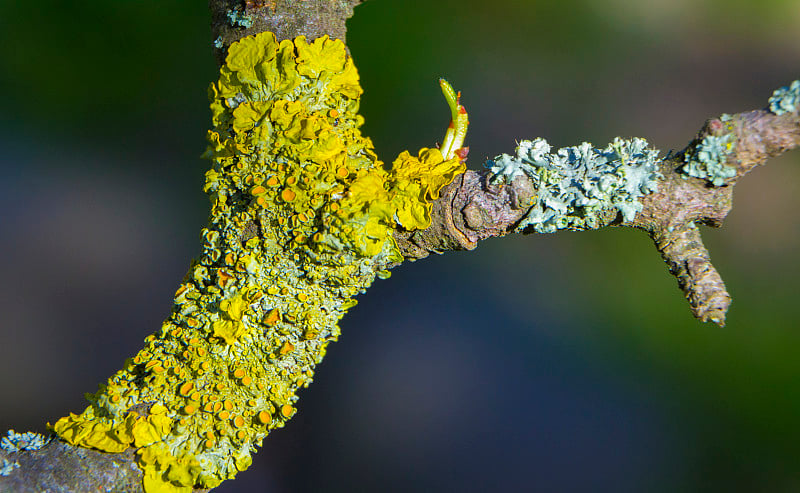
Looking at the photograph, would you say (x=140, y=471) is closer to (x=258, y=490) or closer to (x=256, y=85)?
(x=256, y=85)

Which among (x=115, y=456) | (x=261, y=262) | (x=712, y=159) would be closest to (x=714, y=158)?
(x=712, y=159)

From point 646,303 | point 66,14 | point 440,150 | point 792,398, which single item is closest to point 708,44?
point 646,303

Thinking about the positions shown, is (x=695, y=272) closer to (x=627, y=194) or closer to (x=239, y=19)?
(x=627, y=194)

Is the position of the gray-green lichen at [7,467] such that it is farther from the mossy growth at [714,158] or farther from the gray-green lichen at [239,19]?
the mossy growth at [714,158]

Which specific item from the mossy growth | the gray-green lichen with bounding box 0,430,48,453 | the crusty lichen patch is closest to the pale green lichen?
the mossy growth

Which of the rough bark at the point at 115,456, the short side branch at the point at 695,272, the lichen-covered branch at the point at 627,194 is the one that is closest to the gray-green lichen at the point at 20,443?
the rough bark at the point at 115,456

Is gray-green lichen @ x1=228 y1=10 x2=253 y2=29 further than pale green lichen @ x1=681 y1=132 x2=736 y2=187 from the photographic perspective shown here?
Yes

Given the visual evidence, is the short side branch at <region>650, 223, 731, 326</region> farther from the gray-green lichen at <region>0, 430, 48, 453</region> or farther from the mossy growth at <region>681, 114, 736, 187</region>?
the gray-green lichen at <region>0, 430, 48, 453</region>
